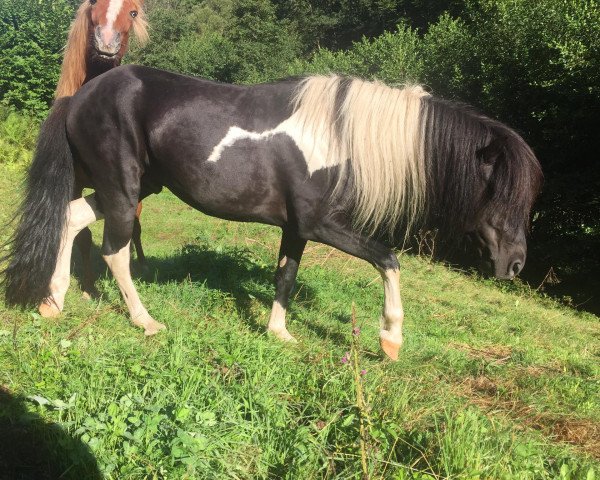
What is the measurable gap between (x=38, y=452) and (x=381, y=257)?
2.47m

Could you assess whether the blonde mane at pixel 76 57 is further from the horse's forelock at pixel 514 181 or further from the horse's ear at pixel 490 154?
the horse's forelock at pixel 514 181

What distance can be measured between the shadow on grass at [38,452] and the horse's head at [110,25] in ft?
10.5

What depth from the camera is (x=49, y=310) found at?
4.06 m

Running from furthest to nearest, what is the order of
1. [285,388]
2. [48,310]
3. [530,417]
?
[48,310], [530,417], [285,388]

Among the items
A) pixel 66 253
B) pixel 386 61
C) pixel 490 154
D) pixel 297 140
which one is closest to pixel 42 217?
Answer: pixel 66 253

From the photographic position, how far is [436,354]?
13.8 feet

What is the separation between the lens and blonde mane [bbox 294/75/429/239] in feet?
12.3

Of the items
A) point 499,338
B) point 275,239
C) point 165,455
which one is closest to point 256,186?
point 165,455

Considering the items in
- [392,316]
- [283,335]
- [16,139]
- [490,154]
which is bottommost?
[16,139]

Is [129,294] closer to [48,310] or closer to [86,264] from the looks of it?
[48,310]

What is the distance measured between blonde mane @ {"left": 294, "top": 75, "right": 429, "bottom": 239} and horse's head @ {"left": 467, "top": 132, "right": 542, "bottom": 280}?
425mm

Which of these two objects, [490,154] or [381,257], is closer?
[490,154]

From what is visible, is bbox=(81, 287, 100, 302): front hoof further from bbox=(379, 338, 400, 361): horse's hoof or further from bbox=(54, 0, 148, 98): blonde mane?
bbox=(379, 338, 400, 361): horse's hoof

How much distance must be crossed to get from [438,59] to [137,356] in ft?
33.9
